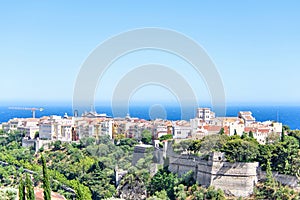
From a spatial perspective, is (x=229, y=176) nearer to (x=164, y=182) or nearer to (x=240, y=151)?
(x=240, y=151)

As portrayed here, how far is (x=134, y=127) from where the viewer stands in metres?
20.9

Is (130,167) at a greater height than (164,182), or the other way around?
(130,167)

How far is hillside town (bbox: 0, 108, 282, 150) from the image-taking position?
60.3 ft

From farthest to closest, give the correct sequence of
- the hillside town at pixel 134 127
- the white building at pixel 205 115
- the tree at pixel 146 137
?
the white building at pixel 205 115 → the tree at pixel 146 137 → the hillside town at pixel 134 127

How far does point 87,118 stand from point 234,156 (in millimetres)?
11630

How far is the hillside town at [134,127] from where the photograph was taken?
1838 centimetres

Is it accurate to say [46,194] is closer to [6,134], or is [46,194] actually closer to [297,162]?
[297,162]

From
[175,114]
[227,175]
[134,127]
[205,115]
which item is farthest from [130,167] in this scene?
[175,114]

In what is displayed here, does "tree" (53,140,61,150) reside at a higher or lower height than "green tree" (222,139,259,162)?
lower

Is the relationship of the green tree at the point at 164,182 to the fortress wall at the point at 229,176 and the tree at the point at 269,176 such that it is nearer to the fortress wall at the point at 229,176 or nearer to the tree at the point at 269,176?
the fortress wall at the point at 229,176

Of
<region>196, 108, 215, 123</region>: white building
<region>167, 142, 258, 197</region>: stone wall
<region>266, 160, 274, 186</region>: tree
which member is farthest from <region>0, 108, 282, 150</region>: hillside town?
<region>266, 160, 274, 186</region>: tree

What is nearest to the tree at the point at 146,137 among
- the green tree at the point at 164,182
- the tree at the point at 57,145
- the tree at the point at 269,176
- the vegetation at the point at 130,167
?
the vegetation at the point at 130,167

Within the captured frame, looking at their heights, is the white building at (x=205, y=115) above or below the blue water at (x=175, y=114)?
above

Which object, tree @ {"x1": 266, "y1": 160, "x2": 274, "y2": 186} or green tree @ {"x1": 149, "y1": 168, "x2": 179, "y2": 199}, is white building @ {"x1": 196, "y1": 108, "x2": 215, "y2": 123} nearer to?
green tree @ {"x1": 149, "y1": 168, "x2": 179, "y2": 199}
